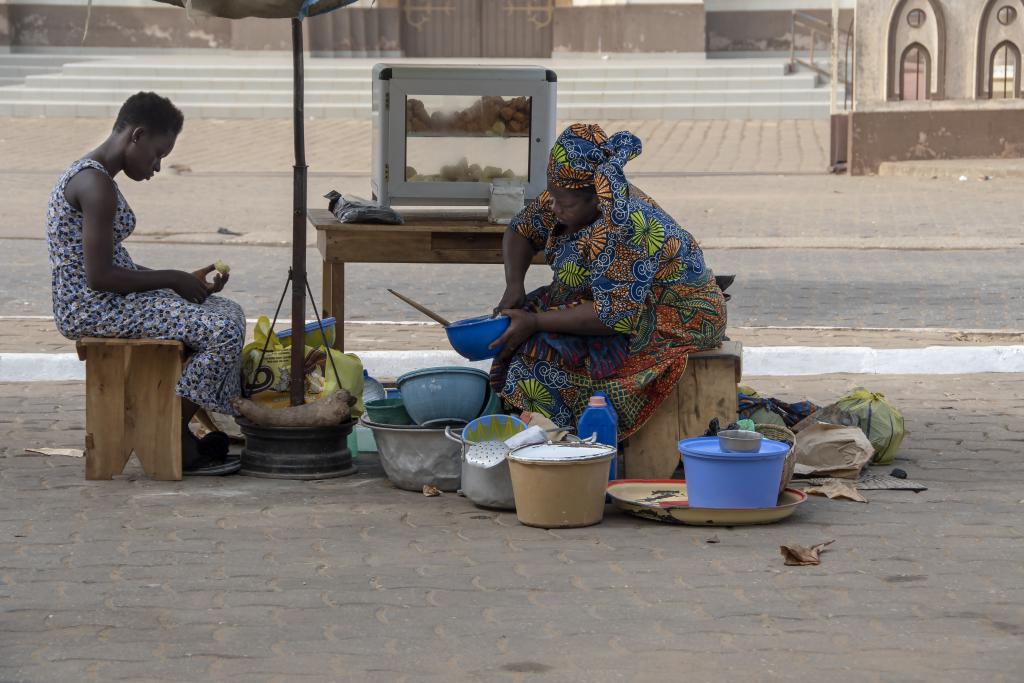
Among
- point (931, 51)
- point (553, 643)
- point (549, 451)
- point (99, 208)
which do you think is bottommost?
point (553, 643)

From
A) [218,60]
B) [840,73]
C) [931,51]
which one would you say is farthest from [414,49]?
[931,51]

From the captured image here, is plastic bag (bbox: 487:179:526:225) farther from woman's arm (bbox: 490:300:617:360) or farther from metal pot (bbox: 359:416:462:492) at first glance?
metal pot (bbox: 359:416:462:492)

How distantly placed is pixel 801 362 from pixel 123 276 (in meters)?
3.83

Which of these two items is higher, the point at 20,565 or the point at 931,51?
the point at 931,51

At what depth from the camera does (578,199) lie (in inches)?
217

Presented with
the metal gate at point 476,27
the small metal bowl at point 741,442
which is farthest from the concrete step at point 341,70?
the small metal bowl at point 741,442

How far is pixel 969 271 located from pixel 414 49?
17.8 metres

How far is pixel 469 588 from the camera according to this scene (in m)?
→ 4.30

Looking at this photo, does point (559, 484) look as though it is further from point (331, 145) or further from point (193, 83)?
point (193, 83)

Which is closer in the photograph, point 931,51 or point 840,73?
point 931,51

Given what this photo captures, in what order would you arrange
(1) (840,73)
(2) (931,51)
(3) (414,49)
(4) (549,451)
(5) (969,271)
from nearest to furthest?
(4) (549,451) < (5) (969,271) < (2) (931,51) < (1) (840,73) < (3) (414,49)

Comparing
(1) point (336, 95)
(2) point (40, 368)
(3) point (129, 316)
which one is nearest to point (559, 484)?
(3) point (129, 316)

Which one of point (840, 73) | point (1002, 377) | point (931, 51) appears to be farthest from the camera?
point (840, 73)

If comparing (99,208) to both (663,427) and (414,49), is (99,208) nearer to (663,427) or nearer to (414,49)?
(663,427)
